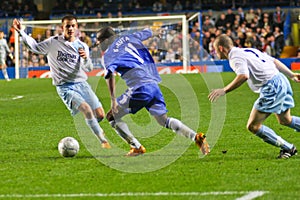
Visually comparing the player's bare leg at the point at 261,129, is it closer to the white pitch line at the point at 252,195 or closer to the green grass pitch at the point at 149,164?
the green grass pitch at the point at 149,164

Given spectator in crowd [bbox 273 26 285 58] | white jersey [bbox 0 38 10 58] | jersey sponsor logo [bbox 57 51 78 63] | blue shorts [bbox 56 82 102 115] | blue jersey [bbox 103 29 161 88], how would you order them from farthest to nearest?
spectator in crowd [bbox 273 26 285 58] < white jersey [bbox 0 38 10 58] < jersey sponsor logo [bbox 57 51 78 63] < blue shorts [bbox 56 82 102 115] < blue jersey [bbox 103 29 161 88]

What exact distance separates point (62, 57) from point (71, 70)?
0.91ft

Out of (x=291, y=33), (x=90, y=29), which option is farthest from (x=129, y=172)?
(x=291, y=33)

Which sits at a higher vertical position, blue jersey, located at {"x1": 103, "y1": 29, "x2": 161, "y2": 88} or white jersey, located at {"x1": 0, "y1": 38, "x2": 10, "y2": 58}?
blue jersey, located at {"x1": 103, "y1": 29, "x2": 161, "y2": 88}

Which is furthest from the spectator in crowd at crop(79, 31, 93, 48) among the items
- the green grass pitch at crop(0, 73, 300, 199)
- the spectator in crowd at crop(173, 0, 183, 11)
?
the green grass pitch at crop(0, 73, 300, 199)

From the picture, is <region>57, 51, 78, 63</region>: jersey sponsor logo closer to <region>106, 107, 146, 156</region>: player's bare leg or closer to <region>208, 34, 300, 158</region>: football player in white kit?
<region>106, 107, 146, 156</region>: player's bare leg

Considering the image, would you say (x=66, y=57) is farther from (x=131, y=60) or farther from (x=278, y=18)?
(x=278, y=18)

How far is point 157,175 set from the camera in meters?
9.57

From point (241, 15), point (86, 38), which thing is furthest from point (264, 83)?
point (241, 15)

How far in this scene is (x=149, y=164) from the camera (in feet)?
34.1

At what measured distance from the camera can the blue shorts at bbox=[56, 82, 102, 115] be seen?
40.1 ft

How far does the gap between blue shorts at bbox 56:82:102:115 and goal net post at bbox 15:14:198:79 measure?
19.1 m

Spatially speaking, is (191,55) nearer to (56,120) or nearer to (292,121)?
(56,120)

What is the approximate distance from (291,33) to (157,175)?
2904cm
